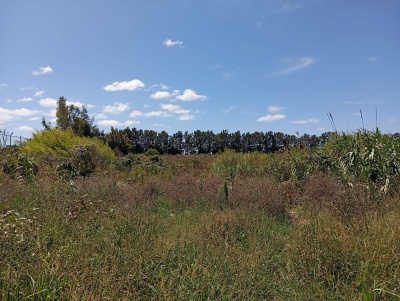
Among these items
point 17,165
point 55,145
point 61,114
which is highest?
point 61,114

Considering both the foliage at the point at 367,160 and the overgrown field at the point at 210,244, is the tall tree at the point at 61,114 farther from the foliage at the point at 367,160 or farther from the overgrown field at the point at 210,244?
the foliage at the point at 367,160

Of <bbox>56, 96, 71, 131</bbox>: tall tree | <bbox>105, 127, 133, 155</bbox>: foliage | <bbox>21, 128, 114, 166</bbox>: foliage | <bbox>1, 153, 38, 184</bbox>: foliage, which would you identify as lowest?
<bbox>1, 153, 38, 184</bbox>: foliage

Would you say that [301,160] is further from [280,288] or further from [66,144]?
[66,144]

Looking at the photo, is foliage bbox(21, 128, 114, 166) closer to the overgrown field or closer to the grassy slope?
the overgrown field

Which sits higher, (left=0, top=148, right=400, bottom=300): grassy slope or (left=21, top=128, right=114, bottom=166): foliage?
(left=21, top=128, right=114, bottom=166): foliage

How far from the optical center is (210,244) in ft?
11.6

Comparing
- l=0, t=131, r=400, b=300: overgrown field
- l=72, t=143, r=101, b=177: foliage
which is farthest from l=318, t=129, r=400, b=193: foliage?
l=72, t=143, r=101, b=177: foliage

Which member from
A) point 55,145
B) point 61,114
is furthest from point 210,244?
point 61,114

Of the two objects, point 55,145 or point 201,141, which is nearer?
point 55,145

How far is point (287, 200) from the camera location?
20.3 ft

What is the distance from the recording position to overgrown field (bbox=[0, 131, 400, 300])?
2502 mm

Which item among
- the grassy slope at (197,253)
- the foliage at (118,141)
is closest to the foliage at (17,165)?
the grassy slope at (197,253)

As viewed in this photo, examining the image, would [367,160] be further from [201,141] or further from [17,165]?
[201,141]

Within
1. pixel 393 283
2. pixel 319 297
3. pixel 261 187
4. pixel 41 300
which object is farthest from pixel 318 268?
pixel 261 187
